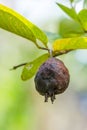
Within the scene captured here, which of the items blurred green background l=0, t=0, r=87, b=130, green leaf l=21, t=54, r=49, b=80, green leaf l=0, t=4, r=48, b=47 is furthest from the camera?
blurred green background l=0, t=0, r=87, b=130

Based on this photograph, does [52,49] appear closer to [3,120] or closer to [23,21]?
[23,21]

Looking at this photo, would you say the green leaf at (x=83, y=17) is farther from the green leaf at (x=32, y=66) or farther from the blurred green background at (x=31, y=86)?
the blurred green background at (x=31, y=86)

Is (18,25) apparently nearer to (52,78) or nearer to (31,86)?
(52,78)

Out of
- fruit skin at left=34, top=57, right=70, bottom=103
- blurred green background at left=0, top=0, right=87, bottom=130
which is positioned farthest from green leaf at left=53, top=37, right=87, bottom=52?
blurred green background at left=0, top=0, right=87, bottom=130

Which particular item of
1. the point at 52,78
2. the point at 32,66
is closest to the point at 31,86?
the point at 32,66

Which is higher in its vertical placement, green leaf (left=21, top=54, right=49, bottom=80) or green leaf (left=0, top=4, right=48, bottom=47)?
green leaf (left=0, top=4, right=48, bottom=47)

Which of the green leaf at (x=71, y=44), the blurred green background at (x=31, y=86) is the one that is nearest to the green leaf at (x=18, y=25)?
the green leaf at (x=71, y=44)

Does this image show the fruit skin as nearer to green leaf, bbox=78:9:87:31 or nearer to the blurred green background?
green leaf, bbox=78:9:87:31
